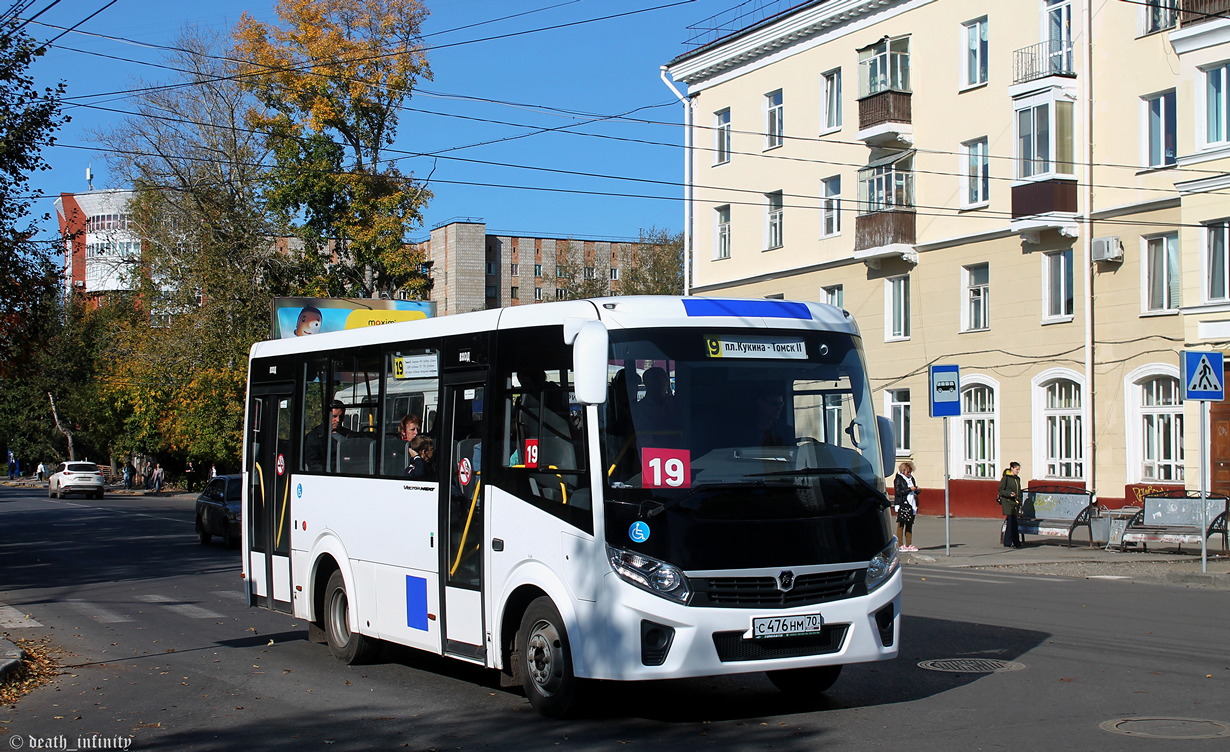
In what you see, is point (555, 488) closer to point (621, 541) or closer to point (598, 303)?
point (621, 541)

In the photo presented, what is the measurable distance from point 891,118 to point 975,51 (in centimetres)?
303

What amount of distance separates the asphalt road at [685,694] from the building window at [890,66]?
912 inches

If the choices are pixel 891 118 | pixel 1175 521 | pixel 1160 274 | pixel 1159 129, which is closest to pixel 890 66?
pixel 891 118

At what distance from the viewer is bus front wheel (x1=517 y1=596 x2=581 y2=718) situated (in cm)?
812

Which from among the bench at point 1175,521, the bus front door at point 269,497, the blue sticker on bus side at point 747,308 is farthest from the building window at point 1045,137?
the blue sticker on bus side at point 747,308

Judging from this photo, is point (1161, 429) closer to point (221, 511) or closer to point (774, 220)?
point (774, 220)

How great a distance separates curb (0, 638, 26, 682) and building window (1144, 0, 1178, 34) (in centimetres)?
2614

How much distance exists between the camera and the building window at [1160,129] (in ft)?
94.1

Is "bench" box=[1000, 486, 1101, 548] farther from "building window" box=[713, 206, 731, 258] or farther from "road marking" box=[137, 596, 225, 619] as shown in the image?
"building window" box=[713, 206, 731, 258]

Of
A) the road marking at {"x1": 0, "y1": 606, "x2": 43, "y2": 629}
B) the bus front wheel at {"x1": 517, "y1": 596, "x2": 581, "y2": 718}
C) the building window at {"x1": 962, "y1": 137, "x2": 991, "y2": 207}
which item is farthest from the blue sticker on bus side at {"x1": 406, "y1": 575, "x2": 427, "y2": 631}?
the building window at {"x1": 962, "y1": 137, "x2": 991, "y2": 207}

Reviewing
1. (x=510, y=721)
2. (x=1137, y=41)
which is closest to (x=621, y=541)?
(x=510, y=721)

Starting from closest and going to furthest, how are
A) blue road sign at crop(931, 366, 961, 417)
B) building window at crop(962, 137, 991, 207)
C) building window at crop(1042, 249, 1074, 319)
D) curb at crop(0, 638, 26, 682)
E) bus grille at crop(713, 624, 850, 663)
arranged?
bus grille at crop(713, 624, 850, 663), curb at crop(0, 638, 26, 682), blue road sign at crop(931, 366, 961, 417), building window at crop(1042, 249, 1074, 319), building window at crop(962, 137, 991, 207)

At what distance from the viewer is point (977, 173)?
112 ft

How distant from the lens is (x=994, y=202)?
33.4 metres
